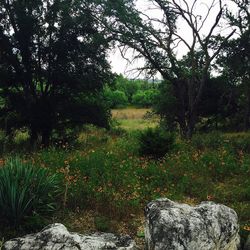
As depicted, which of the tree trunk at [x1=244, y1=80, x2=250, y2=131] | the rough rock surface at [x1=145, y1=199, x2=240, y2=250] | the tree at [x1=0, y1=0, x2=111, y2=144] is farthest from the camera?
the tree trunk at [x1=244, y1=80, x2=250, y2=131]

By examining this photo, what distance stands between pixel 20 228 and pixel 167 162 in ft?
20.7

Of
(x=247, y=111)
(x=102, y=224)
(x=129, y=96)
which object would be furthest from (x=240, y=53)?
(x=129, y=96)

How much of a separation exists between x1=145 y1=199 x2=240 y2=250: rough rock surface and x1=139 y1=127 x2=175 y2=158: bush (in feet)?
21.7

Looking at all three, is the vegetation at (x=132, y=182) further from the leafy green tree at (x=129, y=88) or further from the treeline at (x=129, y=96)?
the leafy green tree at (x=129, y=88)

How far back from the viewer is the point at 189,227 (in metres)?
6.89

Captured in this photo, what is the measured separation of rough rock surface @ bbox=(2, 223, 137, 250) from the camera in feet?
21.6

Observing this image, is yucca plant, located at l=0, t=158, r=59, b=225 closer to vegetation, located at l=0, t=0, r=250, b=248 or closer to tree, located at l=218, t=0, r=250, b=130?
vegetation, located at l=0, t=0, r=250, b=248

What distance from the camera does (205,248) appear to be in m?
6.91

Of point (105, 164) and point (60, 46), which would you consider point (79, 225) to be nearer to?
point (105, 164)

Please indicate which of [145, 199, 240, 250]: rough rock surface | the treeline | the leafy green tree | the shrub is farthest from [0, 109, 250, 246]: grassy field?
the leafy green tree

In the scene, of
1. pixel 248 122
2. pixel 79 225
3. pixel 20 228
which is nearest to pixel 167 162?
pixel 79 225

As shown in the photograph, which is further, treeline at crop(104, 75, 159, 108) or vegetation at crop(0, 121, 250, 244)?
treeline at crop(104, 75, 159, 108)

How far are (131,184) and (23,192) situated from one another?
3460 millimetres

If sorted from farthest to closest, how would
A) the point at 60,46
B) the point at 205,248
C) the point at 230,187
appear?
the point at 60,46
the point at 230,187
the point at 205,248
